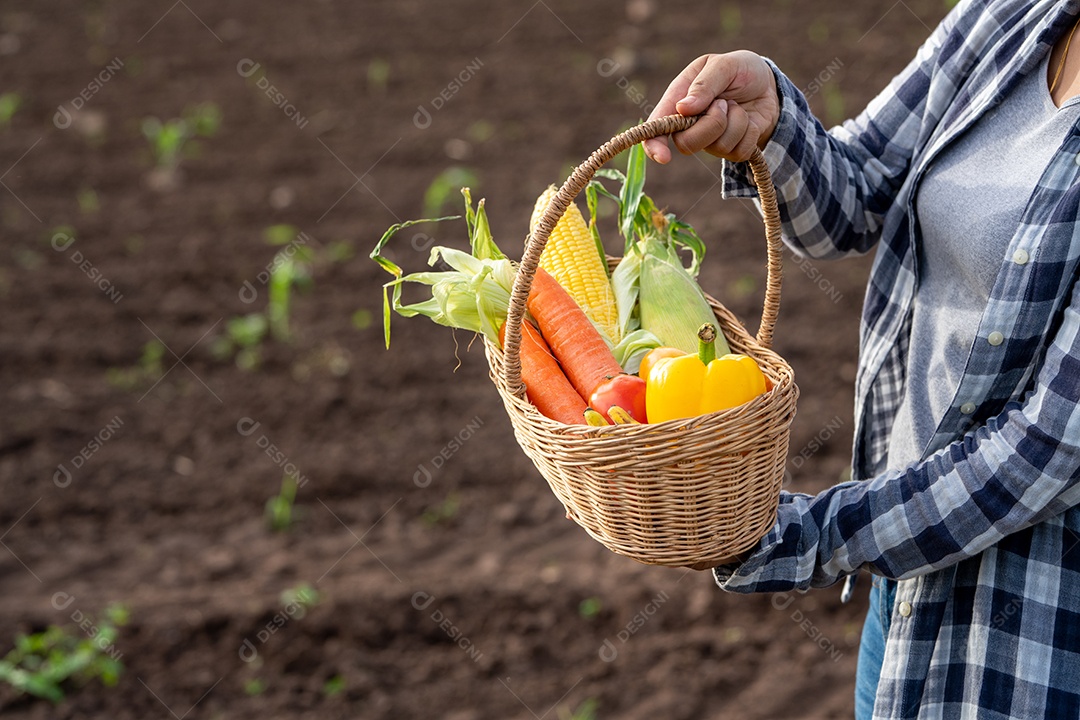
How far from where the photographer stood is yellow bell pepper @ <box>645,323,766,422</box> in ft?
4.12

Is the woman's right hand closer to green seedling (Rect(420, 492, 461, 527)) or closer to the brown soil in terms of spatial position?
the brown soil

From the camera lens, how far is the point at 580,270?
163cm

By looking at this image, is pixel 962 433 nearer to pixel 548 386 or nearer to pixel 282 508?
pixel 548 386

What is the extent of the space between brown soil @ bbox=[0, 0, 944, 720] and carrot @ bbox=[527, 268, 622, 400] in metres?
1.49

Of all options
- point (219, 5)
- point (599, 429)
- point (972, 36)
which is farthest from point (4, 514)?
point (219, 5)

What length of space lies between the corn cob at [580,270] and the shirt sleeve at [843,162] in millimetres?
241

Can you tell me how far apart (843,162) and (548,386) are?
1.88 ft

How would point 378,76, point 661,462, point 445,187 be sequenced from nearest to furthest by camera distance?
point 661,462 < point 445,187 < point 378,76

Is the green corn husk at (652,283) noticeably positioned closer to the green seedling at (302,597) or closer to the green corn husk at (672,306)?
the green corn husk at (672,306)

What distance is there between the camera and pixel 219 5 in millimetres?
7855

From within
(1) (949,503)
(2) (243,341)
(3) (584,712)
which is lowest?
(3) (584,712)

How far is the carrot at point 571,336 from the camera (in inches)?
56.9

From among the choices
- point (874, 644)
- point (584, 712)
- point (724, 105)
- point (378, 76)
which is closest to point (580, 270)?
point (724, 105)

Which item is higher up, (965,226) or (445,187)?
(965,226)
